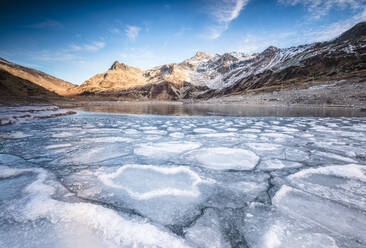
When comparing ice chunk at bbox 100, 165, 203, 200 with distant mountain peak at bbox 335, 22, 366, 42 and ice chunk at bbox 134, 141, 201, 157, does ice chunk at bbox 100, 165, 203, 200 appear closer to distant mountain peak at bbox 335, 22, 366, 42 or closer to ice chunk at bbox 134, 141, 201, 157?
ice chunk at bbox 134, 141, 201, 157

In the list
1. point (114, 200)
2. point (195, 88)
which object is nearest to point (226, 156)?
point (114, 200)

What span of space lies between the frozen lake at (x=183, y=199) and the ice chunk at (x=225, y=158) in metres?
0.01

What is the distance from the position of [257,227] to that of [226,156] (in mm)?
Answer: 1275

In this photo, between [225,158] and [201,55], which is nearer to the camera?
[225,158]

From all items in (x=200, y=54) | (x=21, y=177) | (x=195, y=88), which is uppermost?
(x=200, y=54)

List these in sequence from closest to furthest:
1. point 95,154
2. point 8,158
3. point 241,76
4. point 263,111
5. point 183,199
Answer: point 183,199
point 8,158
point 95,154
point 263,111
point 241,76

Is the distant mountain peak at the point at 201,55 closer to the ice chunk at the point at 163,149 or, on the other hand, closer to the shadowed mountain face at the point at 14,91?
the shadowed mountain face at the point at 14,91

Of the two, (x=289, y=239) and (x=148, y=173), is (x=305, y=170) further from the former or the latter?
(x=148, y=173)

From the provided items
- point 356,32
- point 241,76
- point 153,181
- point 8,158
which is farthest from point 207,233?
point 356,32

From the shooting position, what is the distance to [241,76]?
78.5 m

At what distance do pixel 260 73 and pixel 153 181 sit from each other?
66.2 m

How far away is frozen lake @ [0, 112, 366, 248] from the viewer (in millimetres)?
834

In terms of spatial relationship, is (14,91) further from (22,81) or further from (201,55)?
(201,55)

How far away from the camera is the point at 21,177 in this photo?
1.53 m
